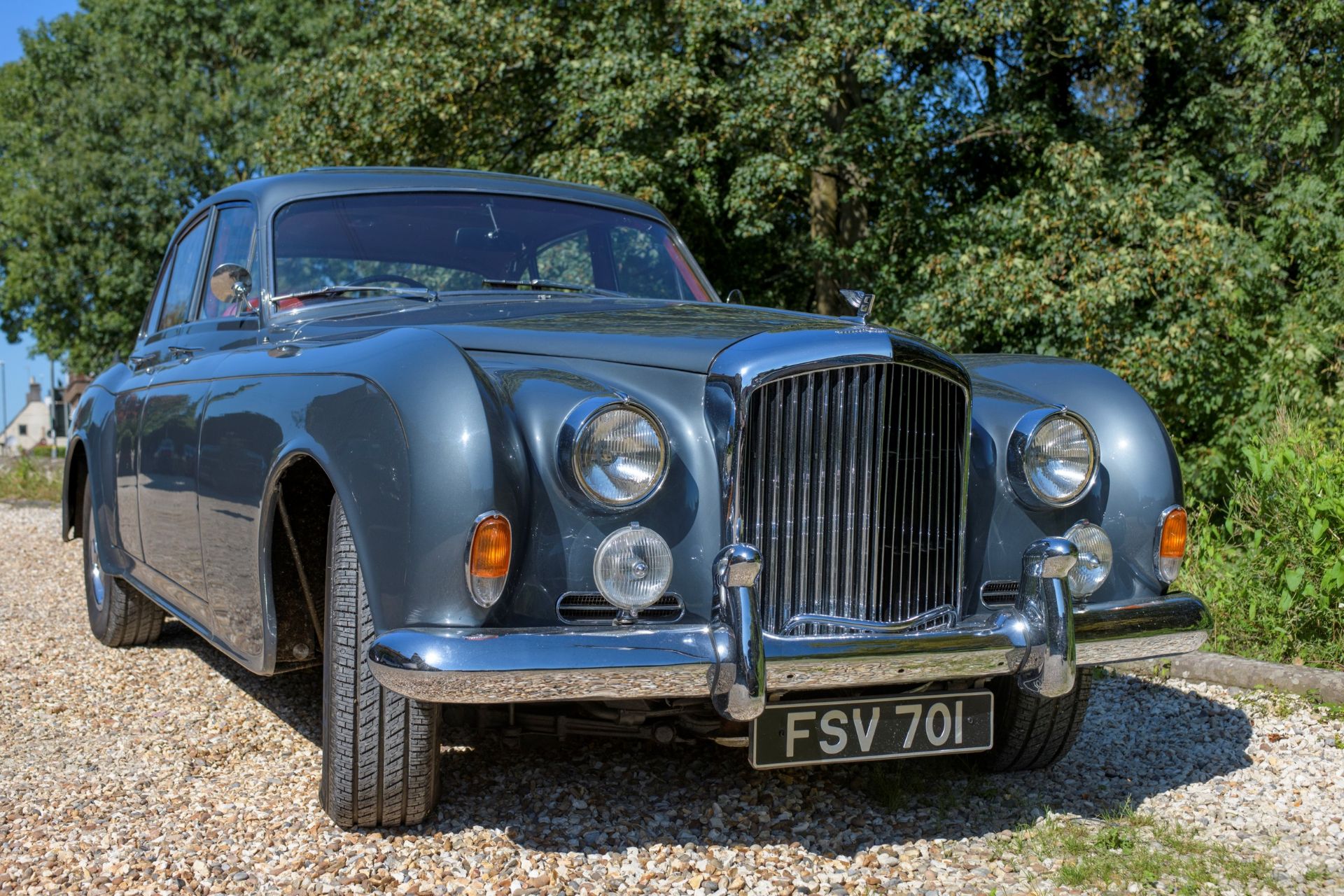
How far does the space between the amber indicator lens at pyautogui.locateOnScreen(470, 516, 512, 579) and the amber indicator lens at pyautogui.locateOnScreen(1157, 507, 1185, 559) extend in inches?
73.3

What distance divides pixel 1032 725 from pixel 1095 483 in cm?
78

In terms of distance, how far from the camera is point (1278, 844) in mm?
3137

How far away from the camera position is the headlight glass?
3191 mm

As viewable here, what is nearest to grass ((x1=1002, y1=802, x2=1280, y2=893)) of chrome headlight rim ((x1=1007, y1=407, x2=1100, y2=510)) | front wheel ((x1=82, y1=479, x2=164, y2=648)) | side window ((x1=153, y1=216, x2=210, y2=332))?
chrome headlight rim ((x1=1007, y1=407, x2=1100, y2=510))

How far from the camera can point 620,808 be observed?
3256mm

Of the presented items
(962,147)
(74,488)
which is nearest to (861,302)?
(74,488)

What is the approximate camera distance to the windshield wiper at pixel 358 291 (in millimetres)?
3695

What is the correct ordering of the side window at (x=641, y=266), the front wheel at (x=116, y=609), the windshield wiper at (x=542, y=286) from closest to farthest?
the windshield wiper at (x=542, y=286) < the side window at (x=641, y=266) < the front wheel at (x=116, y=609)

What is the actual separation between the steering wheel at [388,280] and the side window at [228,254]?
0.38 metres

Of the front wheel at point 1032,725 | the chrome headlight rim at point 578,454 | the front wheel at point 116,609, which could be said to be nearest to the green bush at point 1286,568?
the front wheel at point 1032,725

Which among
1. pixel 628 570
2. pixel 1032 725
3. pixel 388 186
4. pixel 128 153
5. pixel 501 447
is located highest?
pixel 128 153

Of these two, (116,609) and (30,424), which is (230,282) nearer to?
(116,609)

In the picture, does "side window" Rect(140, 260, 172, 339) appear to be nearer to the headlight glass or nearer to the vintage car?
the vintage car

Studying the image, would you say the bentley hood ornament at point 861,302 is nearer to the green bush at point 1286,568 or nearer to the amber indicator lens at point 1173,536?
the amber indicator lens at point 1173,536
